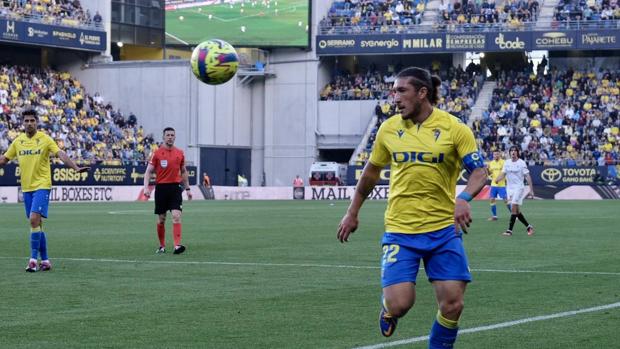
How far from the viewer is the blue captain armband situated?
26.3ft

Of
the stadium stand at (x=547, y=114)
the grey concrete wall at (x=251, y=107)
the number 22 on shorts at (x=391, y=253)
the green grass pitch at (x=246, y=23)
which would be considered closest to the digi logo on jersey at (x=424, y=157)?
the number 22 on shorts at (x=391, y=253)

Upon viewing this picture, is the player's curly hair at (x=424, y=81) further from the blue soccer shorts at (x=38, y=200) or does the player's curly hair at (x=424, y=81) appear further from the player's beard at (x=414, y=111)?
the blue soccer shorts at (x=38, y=200)

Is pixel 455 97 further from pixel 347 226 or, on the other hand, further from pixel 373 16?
pixel 347 226

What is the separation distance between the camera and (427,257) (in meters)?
7.95

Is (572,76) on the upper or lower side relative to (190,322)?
upper

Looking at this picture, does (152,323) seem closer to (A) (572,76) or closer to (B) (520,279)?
(B) (520,279)

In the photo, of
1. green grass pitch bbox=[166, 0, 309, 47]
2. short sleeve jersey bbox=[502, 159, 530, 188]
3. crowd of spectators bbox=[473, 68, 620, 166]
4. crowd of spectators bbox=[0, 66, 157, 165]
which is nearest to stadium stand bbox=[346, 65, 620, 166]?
crowd of spectators bbox=[473, 68, 620, 166]

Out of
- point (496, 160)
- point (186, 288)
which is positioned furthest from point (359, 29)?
point (186, 288)

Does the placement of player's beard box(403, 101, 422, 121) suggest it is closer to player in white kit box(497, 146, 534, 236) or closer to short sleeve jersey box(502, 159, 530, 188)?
player in white kit box(497, 146, 534, 236)

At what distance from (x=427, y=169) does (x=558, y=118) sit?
183 feet

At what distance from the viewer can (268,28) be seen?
6775cm

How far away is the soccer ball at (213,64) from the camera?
1001 inches

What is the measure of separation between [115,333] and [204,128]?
5681cm

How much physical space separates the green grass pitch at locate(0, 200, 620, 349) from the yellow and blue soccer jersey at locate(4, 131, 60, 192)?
128 cm
